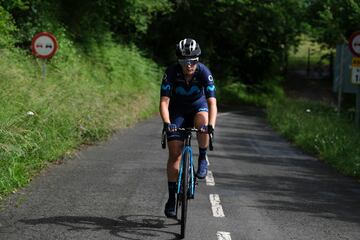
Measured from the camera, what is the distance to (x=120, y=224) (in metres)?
7.19

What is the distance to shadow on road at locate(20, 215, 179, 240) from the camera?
6.80 metres

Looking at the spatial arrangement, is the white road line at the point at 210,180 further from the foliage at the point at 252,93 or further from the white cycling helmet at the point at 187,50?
the foliage at the point at 252,93

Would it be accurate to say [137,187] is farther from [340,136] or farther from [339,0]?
[339,0]

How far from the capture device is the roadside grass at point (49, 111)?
31.4 feet

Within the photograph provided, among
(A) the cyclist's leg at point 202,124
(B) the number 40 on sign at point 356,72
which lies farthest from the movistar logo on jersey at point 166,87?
(B) the number 40 on sign at point 356,72

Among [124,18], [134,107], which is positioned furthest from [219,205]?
[124,18]

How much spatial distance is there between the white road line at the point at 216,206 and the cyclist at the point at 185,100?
77cm

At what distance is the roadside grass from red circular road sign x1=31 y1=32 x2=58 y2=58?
0.62 m

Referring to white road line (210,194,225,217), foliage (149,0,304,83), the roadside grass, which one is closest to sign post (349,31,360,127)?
the roadside grass

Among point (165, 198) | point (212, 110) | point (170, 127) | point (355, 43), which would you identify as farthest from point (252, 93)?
point (170, 127)

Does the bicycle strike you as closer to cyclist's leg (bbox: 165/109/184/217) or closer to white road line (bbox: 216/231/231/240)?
cyclist's leg (bbox: 165/109/184/217)

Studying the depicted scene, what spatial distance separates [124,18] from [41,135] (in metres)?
21.4

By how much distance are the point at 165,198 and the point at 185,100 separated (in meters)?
1.99

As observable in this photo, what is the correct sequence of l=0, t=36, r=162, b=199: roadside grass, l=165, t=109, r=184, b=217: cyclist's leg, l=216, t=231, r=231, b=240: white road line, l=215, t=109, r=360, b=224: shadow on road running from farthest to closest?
l=0, t=36, r=162, b=199: roadside grass → l=215, t=109, r=360, b=224: shadow on road → l=165, t=109, r=184, b=217: cyclist's leg → l=216, t=231, r=231, b=240: white road line
